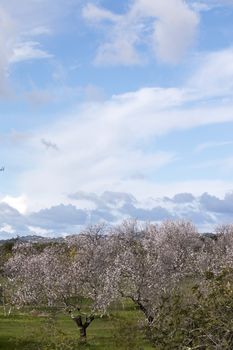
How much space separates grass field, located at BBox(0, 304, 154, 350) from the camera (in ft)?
116

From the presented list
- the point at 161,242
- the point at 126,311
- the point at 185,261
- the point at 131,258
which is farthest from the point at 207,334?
the point at 161,242

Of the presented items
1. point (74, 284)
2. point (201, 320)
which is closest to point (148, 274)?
point (74, 284)

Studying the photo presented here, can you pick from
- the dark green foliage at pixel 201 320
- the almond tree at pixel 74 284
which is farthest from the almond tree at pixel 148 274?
the dark green foliage at pixel 201 320

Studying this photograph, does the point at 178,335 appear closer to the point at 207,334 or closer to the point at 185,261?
the point at 207,334

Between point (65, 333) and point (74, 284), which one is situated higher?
point (74, 284)

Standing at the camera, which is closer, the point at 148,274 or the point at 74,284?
the point at 74,284

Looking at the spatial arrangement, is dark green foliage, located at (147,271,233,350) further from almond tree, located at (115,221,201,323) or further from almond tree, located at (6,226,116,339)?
almond tree, located at (6,226,116,339)

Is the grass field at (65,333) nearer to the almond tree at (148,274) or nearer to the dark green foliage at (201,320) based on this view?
the almond tree at (148,274)

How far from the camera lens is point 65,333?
4319 centimetres

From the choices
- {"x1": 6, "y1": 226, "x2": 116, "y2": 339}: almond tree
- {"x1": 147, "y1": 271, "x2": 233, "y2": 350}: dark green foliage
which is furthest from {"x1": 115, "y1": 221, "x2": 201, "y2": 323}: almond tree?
{"x1": 147, "y1": 271, "x2": 233, "y2": 350}: dark green foliage

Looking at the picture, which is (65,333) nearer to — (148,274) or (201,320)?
(148,274)

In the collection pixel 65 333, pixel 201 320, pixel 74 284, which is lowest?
pixel 65 333

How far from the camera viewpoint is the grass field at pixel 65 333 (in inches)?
1388

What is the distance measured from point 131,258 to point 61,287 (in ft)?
26.5
